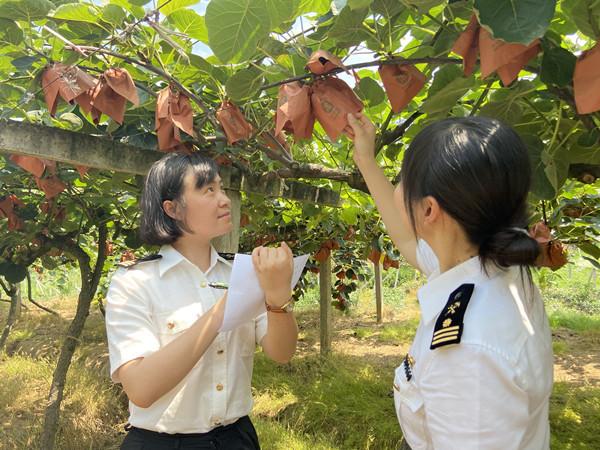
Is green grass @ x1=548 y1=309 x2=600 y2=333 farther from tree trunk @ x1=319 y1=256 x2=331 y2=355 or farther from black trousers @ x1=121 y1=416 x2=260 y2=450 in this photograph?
black trousers @ x1=121 y1=416 x2=260 y2=450

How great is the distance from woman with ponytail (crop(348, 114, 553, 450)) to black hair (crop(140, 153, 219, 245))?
1.40 feet

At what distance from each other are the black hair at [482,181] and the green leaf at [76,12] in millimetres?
569

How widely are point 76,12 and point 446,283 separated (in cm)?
68

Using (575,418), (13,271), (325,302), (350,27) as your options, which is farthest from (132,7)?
(325,302)

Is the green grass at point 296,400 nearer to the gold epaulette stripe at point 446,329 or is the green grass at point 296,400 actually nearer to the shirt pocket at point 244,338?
the shirt pocket at point 244,338

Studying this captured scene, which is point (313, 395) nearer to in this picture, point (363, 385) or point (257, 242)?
point (363, 385)

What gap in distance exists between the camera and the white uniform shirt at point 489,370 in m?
0.47

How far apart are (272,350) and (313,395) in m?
2.69

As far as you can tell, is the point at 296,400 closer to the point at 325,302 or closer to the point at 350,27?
the point at 325,302

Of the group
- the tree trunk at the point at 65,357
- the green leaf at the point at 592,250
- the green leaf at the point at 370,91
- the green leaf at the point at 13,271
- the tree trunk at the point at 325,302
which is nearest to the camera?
the green leaf at the point at 370,91

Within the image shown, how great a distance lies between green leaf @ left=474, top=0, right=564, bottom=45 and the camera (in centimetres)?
45

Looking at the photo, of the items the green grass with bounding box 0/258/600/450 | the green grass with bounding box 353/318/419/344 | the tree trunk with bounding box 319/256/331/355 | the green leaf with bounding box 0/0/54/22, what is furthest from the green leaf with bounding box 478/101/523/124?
the green grass with bounding box 353/318/419/344

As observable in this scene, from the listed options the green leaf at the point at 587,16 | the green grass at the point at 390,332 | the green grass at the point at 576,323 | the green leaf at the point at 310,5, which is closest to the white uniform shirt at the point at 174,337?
the green leaf at the point at 310,5

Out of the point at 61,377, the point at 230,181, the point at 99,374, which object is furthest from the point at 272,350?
the point at 99,374
